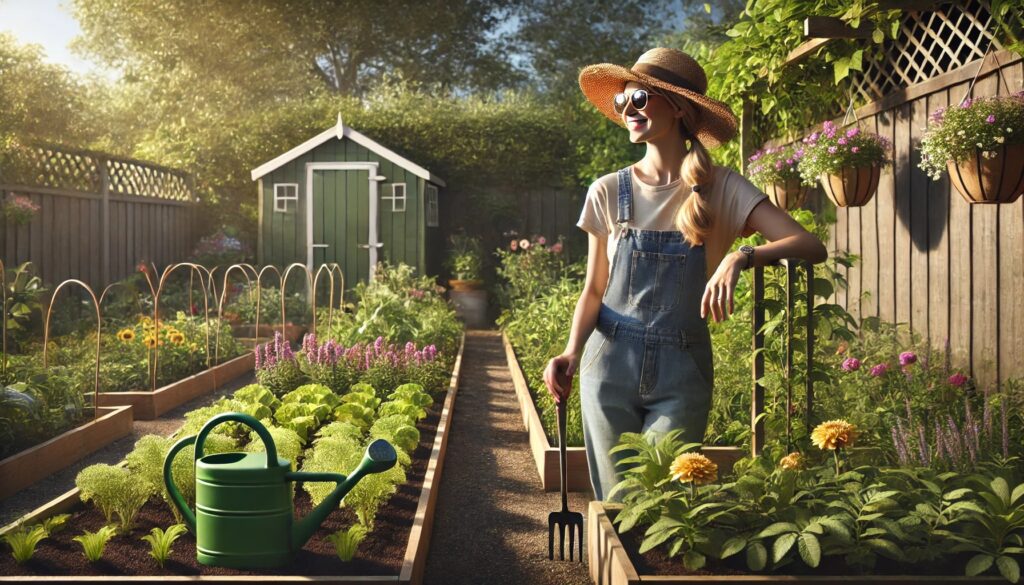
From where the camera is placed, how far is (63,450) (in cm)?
509

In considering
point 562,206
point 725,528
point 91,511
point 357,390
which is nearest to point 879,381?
point 725,528

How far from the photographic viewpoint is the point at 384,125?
14250 mm

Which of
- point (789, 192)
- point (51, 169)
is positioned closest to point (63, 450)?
A: point (789, 192)

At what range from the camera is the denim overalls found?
8.86 feet

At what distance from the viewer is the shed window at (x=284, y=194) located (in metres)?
13.1

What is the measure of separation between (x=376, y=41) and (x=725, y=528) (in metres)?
21.1

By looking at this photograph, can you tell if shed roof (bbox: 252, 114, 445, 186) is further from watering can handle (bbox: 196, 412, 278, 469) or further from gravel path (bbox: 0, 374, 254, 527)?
watering can handle (bbox: 196, 412, 278, 469)

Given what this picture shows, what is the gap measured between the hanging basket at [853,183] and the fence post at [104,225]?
9268 mm

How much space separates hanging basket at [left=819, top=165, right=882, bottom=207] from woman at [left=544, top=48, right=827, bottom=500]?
2.90 metres

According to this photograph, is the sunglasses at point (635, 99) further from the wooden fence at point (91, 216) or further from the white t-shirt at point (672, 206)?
the wooden fence at point (91, 216)

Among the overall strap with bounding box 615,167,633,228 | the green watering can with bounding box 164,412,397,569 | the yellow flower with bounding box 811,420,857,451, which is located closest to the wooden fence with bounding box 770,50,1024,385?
the yellow flower with bounding box 811,420,857,451

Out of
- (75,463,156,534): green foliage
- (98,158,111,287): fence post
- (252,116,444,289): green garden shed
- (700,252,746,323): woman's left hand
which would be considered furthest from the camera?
(252,116,444,289): green garden shed

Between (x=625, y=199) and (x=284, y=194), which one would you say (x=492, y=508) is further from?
(x=284, y=194)

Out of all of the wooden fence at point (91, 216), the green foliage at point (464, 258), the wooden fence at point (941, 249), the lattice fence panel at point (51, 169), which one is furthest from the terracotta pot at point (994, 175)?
the lattice fence panel at point (51, 169)
